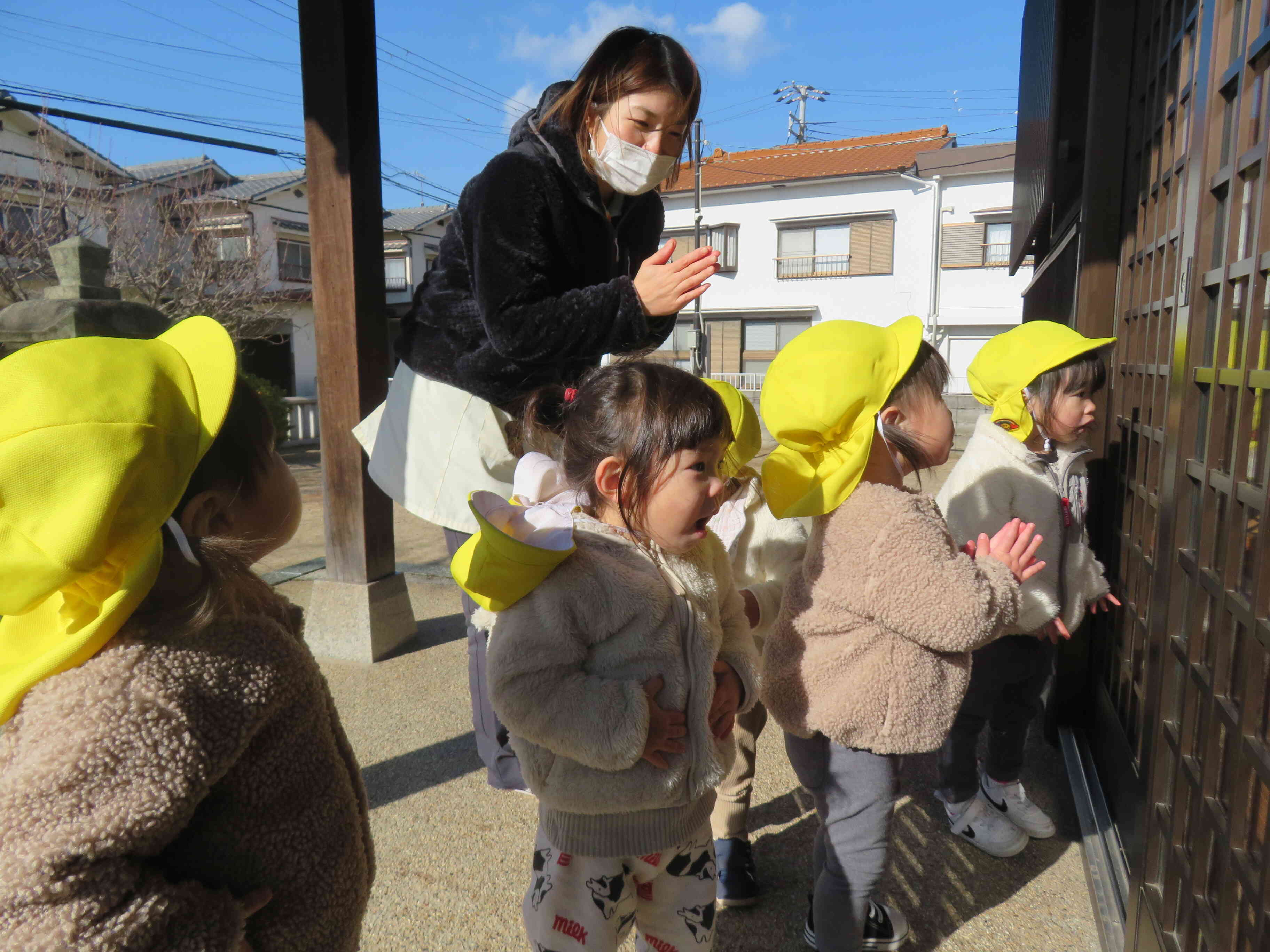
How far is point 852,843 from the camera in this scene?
167 centimetres

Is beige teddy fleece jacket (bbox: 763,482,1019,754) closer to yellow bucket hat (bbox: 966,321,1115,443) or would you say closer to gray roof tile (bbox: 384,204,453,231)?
yellow bucket hat (bbox: 966,321,1115,443)

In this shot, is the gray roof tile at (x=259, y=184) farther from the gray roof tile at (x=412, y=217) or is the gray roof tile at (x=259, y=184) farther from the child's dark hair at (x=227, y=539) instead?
the child's dark hair at (x=227, y=539)

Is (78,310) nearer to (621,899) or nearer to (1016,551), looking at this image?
(621,899)

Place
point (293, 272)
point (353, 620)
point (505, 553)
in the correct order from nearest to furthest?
point (505, 553) < point (353, 620) < point (293, 272)

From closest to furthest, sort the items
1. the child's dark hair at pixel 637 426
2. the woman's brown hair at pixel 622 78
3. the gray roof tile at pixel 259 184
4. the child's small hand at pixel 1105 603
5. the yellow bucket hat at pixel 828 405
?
the child's dark hair at pixel 637 426 < the yellow bucket hat at pixel 828 405 < the woman's brown hair at pixel 622 78 < the child's small hand at pixel 1105 603 < the gray roof tile at pixel 259 184

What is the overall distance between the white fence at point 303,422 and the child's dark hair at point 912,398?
47.8 feet

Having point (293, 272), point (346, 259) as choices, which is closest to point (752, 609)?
point (346, 259)

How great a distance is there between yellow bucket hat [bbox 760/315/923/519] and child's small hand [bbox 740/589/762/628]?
219 mm

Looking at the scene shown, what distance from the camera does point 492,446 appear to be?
80.9 inches

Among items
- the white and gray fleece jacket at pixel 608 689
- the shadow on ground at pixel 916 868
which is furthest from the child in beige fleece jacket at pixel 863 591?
the white and gray fleece jacket at pixel 608 689

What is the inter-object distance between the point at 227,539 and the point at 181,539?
0.09 meters

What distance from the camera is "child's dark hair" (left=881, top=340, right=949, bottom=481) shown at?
1.70 meters

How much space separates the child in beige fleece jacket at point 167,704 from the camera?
85 cm

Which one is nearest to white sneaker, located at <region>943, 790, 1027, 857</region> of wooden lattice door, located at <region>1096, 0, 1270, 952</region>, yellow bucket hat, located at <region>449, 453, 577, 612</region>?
wooden lattice door, located at <region>1096, 0, 1270, 952</region>
